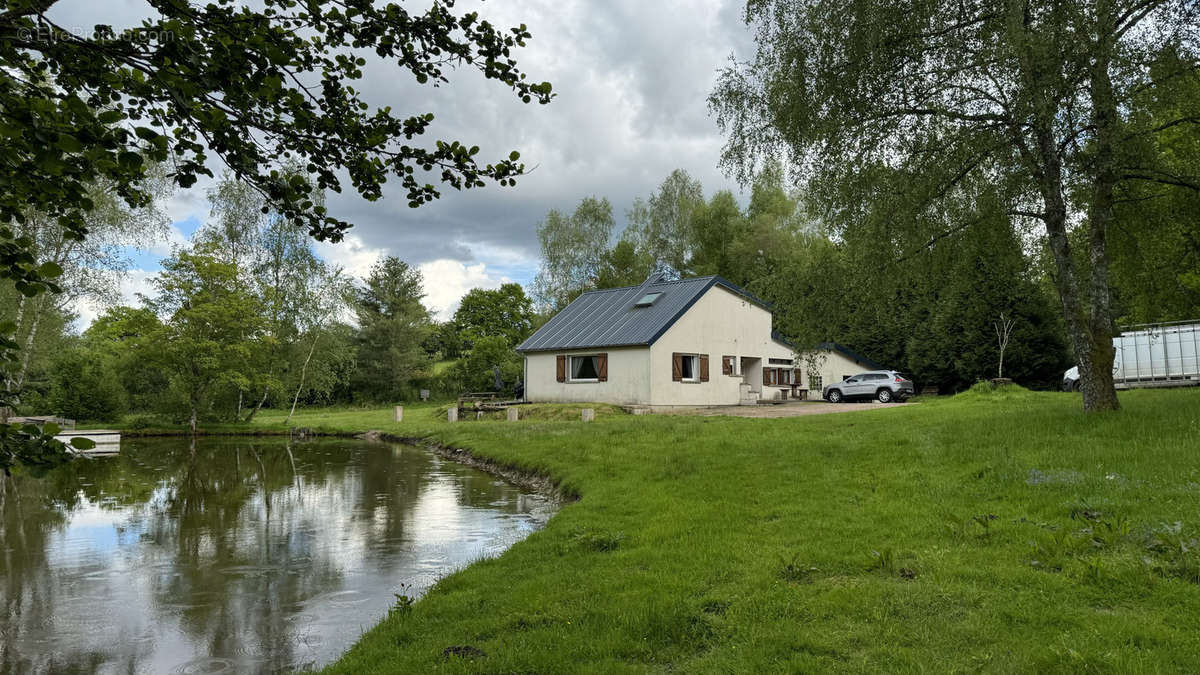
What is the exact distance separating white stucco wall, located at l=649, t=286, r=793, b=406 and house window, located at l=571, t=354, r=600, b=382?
115 inches

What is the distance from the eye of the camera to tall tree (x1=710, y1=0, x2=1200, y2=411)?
9.81 m

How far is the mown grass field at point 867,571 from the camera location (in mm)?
4129

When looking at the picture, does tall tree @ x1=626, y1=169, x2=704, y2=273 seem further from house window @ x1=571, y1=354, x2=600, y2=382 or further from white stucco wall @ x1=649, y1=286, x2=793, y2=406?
house window @ x1=571, y1=354, x2=600, y2=382

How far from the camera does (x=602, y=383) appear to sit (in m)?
27.5

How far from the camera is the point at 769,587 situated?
5230mm

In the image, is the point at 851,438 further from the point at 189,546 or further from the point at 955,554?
the point at 189,546

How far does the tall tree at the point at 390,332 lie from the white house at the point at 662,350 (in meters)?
20.3

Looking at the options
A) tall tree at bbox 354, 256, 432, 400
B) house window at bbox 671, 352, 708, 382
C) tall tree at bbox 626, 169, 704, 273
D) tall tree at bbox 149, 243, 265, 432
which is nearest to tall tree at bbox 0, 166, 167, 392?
tall tree at bbox 149, 243, 265, 432

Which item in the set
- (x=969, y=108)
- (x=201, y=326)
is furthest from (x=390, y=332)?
(x=969, y=108)

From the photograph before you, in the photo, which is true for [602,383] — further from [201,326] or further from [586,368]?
[201,326]

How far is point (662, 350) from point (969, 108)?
634 inches

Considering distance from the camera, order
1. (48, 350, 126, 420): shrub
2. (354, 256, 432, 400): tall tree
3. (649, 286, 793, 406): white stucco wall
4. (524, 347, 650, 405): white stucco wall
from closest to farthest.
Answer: (524, 347, 650, 405): white stucco wall < (649, 286, 793, 406): white stucco wall < (48, 350, 126, 420): shrub < (354, 256, 432, 400): tall tree

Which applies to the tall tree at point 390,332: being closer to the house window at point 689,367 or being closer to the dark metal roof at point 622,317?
the dark metal roof at point 622,317

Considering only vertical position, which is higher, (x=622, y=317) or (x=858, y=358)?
(x=622, y=317)
